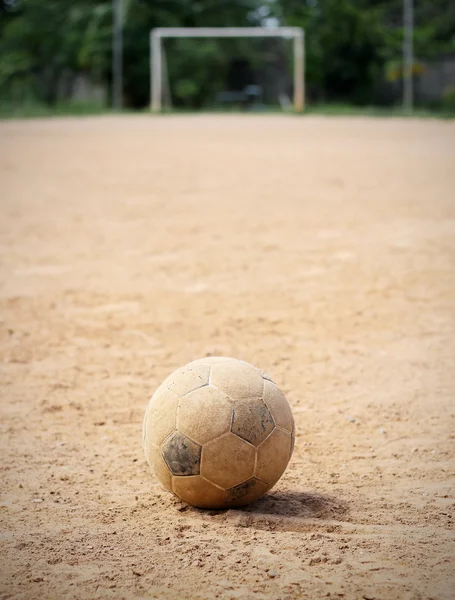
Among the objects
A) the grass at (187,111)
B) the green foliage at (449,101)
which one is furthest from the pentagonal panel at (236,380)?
the green foliage at (449,101)

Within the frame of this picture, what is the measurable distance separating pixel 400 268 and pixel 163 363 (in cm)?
318

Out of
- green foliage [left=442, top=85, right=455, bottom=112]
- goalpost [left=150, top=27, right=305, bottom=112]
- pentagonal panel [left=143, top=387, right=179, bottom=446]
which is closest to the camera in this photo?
pentagonal panel [left=143, top=387, right=179, bottom=446]

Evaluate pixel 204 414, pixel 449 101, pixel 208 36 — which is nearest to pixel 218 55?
pixel 208 36

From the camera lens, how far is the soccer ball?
3.47m

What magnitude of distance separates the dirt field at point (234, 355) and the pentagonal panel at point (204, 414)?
0.37 metres

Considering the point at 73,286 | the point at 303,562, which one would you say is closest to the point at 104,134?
the point at 73,286

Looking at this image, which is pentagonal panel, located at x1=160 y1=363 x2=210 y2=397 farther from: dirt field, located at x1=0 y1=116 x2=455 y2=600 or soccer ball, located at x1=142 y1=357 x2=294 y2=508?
dirt field, located at x1=0 y1=116 x2=455 y2=600

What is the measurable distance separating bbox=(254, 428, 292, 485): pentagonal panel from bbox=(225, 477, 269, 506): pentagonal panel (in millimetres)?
32

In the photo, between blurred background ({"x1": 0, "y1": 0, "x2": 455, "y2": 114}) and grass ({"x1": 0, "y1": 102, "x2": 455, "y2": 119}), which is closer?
grass ({"x1": 0, "y1": 102, "x2": 455, "y2": 119})

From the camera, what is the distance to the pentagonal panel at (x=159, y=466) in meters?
3.55

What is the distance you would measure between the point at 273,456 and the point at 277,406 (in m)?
0.23

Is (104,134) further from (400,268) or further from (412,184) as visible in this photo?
(400,268)

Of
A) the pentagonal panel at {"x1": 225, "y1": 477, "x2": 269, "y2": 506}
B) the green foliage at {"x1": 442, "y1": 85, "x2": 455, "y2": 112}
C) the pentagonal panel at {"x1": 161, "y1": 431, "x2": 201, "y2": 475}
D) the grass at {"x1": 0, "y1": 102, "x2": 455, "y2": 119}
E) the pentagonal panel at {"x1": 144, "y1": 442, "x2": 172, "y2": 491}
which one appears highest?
the pentagonal panel at {"x1": 161, "y1": 431, "x2": 201, "y2": 475}

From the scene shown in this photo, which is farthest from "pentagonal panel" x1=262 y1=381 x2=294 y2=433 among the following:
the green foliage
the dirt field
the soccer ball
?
the green foliage
